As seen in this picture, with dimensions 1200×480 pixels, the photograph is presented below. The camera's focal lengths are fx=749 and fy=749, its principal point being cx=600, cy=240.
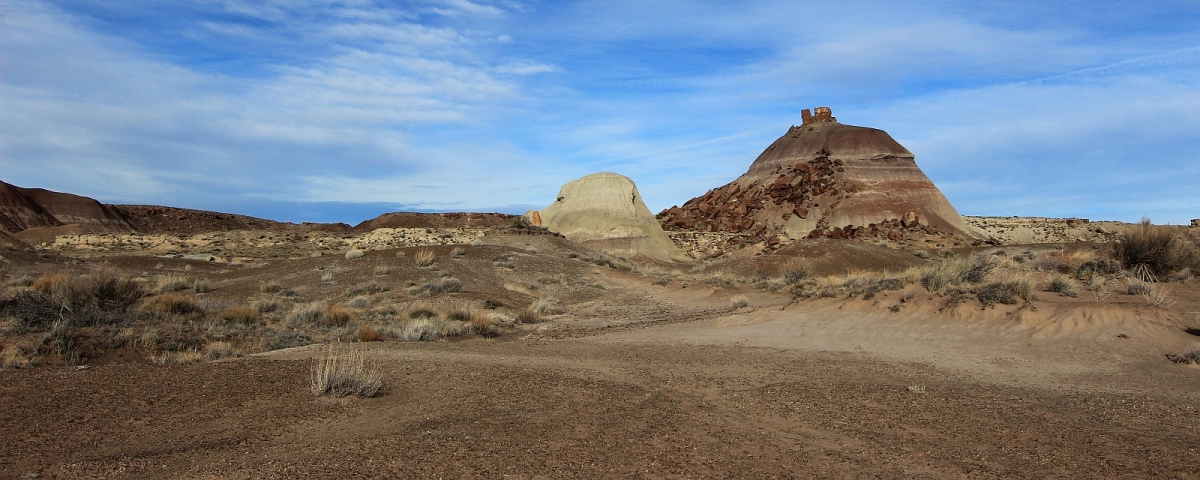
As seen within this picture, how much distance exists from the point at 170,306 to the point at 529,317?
811cm

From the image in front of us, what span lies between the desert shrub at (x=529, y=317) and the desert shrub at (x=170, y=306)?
7316 millimetres

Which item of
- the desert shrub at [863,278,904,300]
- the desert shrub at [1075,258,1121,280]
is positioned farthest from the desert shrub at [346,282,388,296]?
the desert shrub at [1075,258,1121,280]

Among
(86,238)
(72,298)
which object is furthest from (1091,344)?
(86,238)

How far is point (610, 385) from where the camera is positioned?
8945 mm

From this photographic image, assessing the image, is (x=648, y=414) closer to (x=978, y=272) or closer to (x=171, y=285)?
(x=978, y=272)

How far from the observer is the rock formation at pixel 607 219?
46938 mm

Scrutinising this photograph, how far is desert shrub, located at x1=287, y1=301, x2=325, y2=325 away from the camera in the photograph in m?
16.4

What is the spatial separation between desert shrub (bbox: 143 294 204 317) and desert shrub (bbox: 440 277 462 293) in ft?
24.7

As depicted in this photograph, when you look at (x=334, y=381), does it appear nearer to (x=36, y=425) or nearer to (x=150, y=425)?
(x=150, y=425)

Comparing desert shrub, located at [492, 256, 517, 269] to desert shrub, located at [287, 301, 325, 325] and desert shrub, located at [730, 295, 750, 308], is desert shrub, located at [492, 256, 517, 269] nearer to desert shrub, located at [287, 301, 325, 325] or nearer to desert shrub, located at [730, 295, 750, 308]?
desert shrub, located at [730, 295, 750, 308]

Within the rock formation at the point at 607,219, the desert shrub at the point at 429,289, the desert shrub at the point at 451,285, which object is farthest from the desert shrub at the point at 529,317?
the rock formation at the point at 607,219

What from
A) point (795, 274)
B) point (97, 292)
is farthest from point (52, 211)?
point (795, 274)

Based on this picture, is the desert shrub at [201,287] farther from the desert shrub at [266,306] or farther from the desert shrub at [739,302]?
the desert shrub at [739,302]

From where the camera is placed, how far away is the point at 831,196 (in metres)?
66.8
